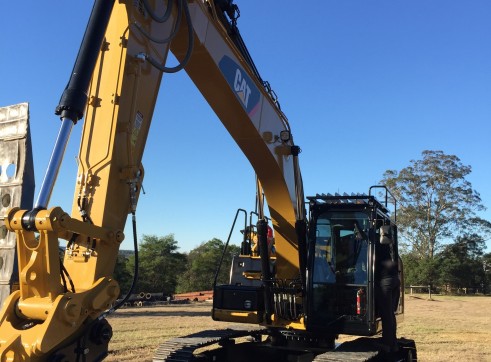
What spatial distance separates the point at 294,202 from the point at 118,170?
12.9 ft

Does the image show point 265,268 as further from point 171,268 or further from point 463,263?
point 463,263

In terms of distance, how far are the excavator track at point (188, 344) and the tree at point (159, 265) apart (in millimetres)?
37443

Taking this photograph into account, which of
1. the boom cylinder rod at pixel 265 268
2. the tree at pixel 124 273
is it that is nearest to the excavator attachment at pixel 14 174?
the boom cylinder rod at pixel 265 268

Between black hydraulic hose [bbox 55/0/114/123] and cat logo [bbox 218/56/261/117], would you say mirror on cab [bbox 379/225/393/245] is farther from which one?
black hydraulic hose [bbox 55/0/114/123]

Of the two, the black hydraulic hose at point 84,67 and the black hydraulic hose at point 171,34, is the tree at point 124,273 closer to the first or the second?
the black hydraulic hose at point 171,34

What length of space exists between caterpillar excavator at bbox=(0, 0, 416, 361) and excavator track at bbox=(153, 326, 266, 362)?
3 centimetres

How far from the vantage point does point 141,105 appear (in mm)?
4445

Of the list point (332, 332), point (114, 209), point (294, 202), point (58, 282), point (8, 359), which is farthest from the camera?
point (294, 202)

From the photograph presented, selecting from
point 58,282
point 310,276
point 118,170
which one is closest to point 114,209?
point 118,170

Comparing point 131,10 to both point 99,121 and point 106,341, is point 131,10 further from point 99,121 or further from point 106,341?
point 106,341

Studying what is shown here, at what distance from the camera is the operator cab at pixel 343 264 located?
665 cm

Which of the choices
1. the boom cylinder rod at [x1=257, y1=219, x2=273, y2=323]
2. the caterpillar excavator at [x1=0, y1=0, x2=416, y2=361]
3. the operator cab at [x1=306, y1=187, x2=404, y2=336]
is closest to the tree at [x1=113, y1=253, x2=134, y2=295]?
the caterpillar excavator at [x1=0, y1=0, x2=416, y2=361]

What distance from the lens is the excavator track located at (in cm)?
654

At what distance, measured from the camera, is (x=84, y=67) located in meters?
3.74
